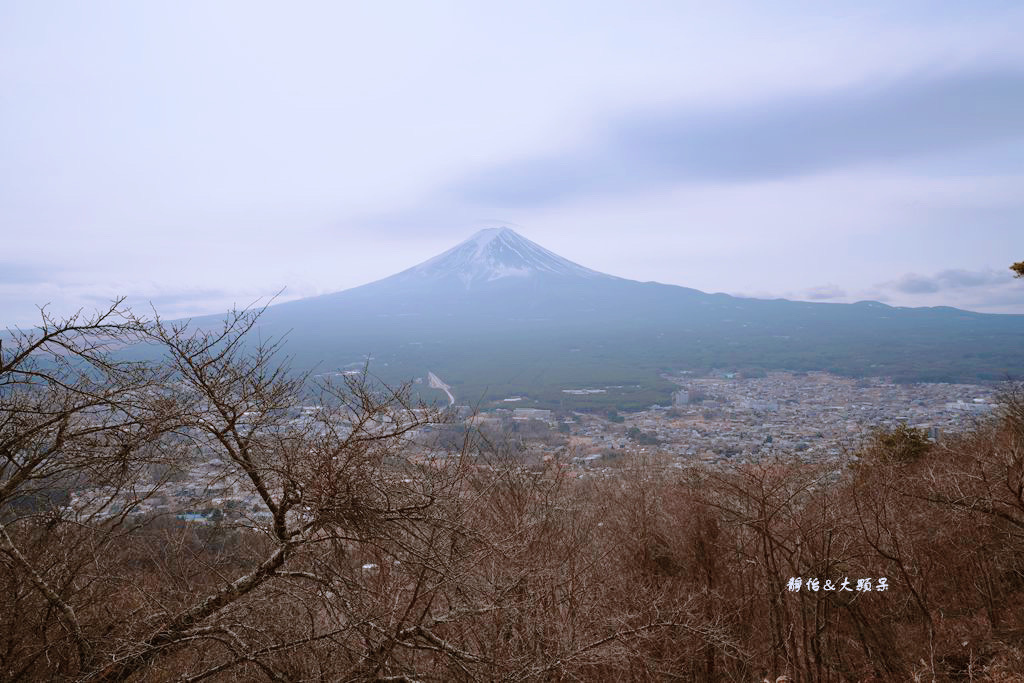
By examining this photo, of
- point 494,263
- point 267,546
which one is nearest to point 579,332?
point 494,263

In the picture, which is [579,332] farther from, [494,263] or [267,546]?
[267,546]

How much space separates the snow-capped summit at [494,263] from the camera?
14275cm

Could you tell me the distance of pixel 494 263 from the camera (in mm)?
145875

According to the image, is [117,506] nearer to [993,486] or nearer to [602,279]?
[993,486]

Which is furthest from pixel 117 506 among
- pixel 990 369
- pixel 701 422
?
pixel 990 369

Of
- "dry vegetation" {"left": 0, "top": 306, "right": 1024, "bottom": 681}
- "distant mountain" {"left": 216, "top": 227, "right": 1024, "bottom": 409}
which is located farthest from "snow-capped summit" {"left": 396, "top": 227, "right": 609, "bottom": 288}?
"dry vegetation" {"left": 0, "top": 306, "right": 1024, "bottom": 681}

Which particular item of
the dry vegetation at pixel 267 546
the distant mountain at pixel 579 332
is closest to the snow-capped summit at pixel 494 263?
the distant mountain at pixel 579 332

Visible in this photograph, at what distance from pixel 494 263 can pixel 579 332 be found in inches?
2029

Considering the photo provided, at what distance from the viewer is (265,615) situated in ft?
18.1

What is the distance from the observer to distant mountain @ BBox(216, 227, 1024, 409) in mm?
62281

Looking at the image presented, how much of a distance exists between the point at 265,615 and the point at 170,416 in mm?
2584

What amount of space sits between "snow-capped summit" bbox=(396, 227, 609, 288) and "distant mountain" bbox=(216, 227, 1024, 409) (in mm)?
414

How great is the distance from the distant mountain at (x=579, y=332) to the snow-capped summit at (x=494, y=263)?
1.36 feet

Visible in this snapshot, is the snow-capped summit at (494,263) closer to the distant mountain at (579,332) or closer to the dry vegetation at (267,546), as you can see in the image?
the distant mountain at (579,332)
